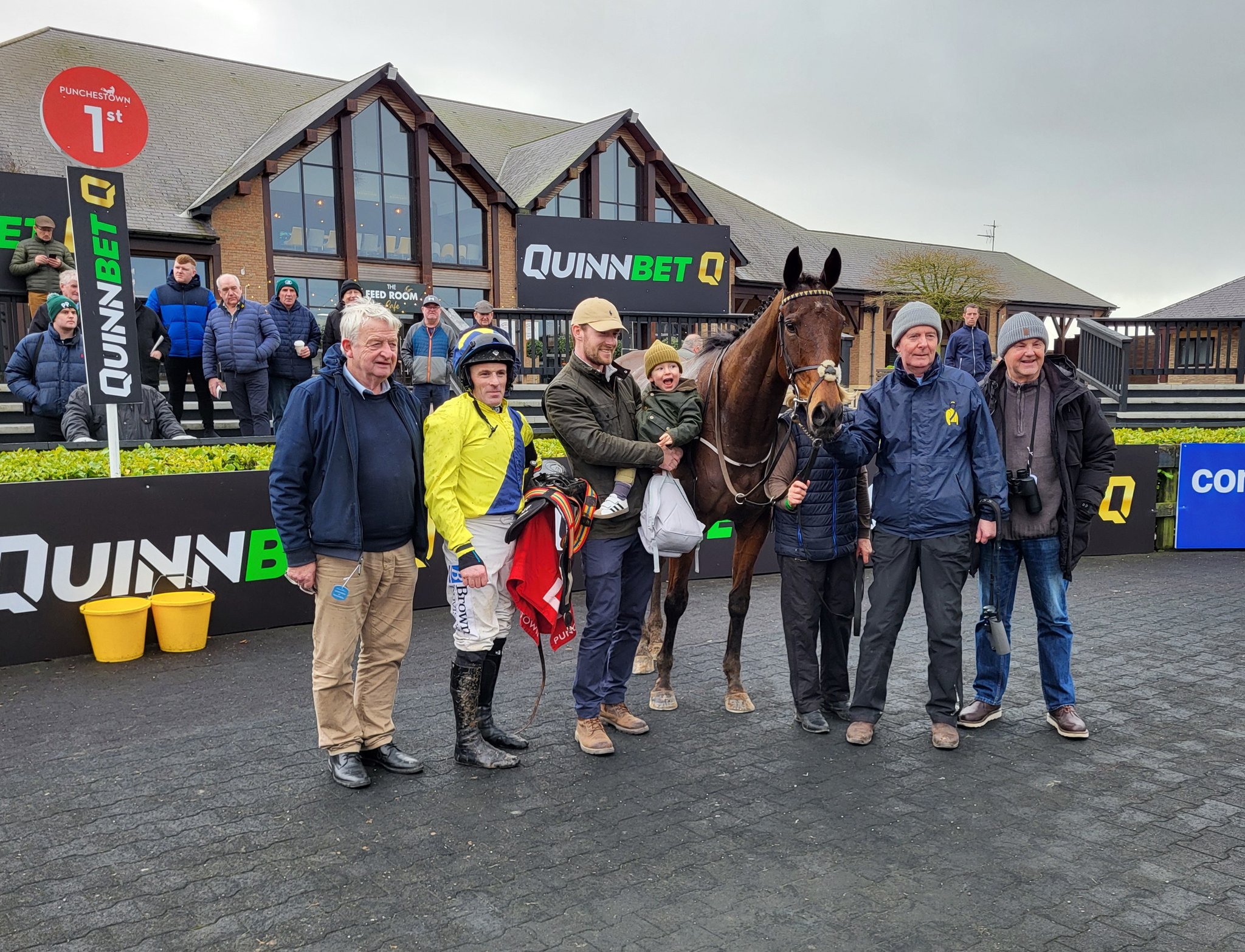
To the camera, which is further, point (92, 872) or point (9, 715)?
point (9, 715)

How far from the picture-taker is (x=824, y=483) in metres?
4.84

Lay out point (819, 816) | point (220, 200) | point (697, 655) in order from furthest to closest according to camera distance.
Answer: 1. point (220, 200)
2. point (697, 655)
3. point (819, 816)

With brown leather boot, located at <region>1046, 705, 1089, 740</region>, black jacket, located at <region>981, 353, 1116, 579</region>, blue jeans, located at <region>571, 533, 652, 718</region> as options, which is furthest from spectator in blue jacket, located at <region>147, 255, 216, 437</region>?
brown leather boot, located at <region>1046, 705, 1089, 740</region>

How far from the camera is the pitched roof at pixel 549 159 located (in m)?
27.8

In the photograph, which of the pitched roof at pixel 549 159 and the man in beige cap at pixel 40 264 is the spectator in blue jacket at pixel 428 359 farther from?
the pitched roof at pixel 549 159

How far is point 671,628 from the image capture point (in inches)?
209

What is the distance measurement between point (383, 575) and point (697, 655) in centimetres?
276

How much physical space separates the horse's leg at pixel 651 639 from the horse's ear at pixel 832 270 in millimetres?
2311

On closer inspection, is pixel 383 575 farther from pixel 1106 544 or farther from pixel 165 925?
pixel 1106 544

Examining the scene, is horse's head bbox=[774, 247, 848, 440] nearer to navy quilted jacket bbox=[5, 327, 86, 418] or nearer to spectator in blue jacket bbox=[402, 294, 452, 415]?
spectator in blue jacket bbox=[402, 294, 452, 415]

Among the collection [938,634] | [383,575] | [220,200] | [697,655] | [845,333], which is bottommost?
[697,655]

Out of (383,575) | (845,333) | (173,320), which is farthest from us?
(173,320)

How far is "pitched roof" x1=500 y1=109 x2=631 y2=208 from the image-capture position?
91.0 ft

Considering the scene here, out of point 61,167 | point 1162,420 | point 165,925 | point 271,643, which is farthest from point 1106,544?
point 61,167
